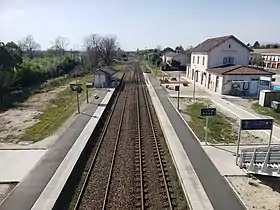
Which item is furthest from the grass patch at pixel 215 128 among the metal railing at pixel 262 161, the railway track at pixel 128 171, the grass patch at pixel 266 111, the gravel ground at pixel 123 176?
the gravel ground at pixel 123 176

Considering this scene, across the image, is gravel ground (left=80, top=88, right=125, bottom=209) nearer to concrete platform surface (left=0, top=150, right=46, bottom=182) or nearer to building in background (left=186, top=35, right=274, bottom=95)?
concrete platform surface (left=0, top=150, right=46, bottom=182)

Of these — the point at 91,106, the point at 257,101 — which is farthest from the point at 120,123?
the point at 257,101

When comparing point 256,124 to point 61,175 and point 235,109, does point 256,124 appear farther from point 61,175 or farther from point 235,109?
point 235,109

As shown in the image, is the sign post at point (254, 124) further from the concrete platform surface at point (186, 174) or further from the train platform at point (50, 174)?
the train platform at point (50, 174)

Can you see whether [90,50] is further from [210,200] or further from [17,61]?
[210,200]

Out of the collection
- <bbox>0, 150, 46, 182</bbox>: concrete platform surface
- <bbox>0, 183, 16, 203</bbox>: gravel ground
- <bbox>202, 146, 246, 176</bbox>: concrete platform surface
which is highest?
<bbox>0, 150, 46, 182</bbox>: concrete platform surface

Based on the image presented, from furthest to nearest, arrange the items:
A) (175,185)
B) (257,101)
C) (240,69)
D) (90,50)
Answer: (90,50)
(240,69)
(257,101)
(175,185)

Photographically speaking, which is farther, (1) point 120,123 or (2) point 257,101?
(2) point 257,101

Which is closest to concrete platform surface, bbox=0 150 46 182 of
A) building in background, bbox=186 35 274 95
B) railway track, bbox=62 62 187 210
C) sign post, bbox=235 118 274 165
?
railway track, bbox=62 62 187 210
